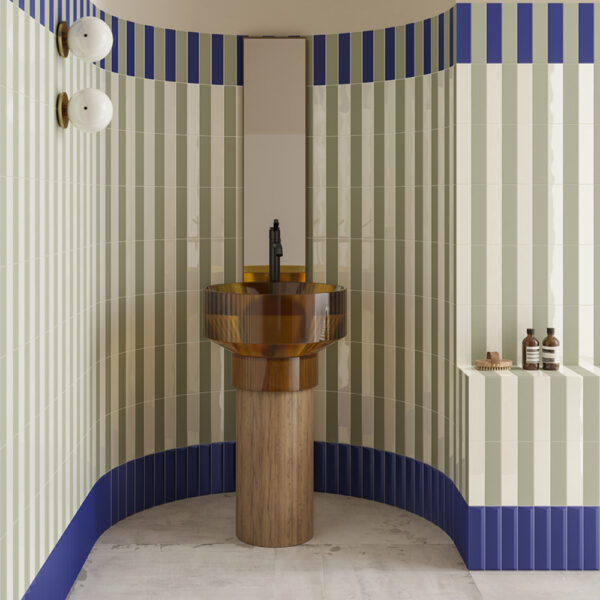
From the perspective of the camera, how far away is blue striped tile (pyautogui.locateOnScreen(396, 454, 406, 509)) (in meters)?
3.96

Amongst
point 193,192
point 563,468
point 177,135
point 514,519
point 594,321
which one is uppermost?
point 177,135

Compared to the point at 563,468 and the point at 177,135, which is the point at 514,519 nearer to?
the point at 563,468

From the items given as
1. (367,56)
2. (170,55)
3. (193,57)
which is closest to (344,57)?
(367,56)

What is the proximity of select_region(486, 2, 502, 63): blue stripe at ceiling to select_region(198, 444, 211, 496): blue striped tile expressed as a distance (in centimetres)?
226

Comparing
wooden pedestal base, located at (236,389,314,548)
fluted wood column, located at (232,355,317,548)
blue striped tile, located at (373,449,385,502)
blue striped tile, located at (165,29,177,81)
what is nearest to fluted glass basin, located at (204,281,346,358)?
fluted wood column, located at (232,355,317,548)

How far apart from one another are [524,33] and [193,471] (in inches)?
99.5

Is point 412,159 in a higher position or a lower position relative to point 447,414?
higher

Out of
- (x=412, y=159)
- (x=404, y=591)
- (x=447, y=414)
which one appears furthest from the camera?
(x=412, y=159)

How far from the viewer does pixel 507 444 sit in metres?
3.21

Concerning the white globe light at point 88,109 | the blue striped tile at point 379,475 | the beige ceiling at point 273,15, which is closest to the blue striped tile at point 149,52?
the beige ceiling at point 273,15

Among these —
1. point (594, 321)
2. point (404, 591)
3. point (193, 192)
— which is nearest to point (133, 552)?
point (404, 591)

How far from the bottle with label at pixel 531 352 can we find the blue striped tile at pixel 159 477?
1.81 metres

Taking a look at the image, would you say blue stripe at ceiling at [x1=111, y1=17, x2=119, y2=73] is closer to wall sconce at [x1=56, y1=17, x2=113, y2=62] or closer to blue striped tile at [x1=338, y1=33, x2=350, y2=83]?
wall sconce at [x1=56, y1=17, x2=113, y2=62]

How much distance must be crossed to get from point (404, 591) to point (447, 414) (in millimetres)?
817
